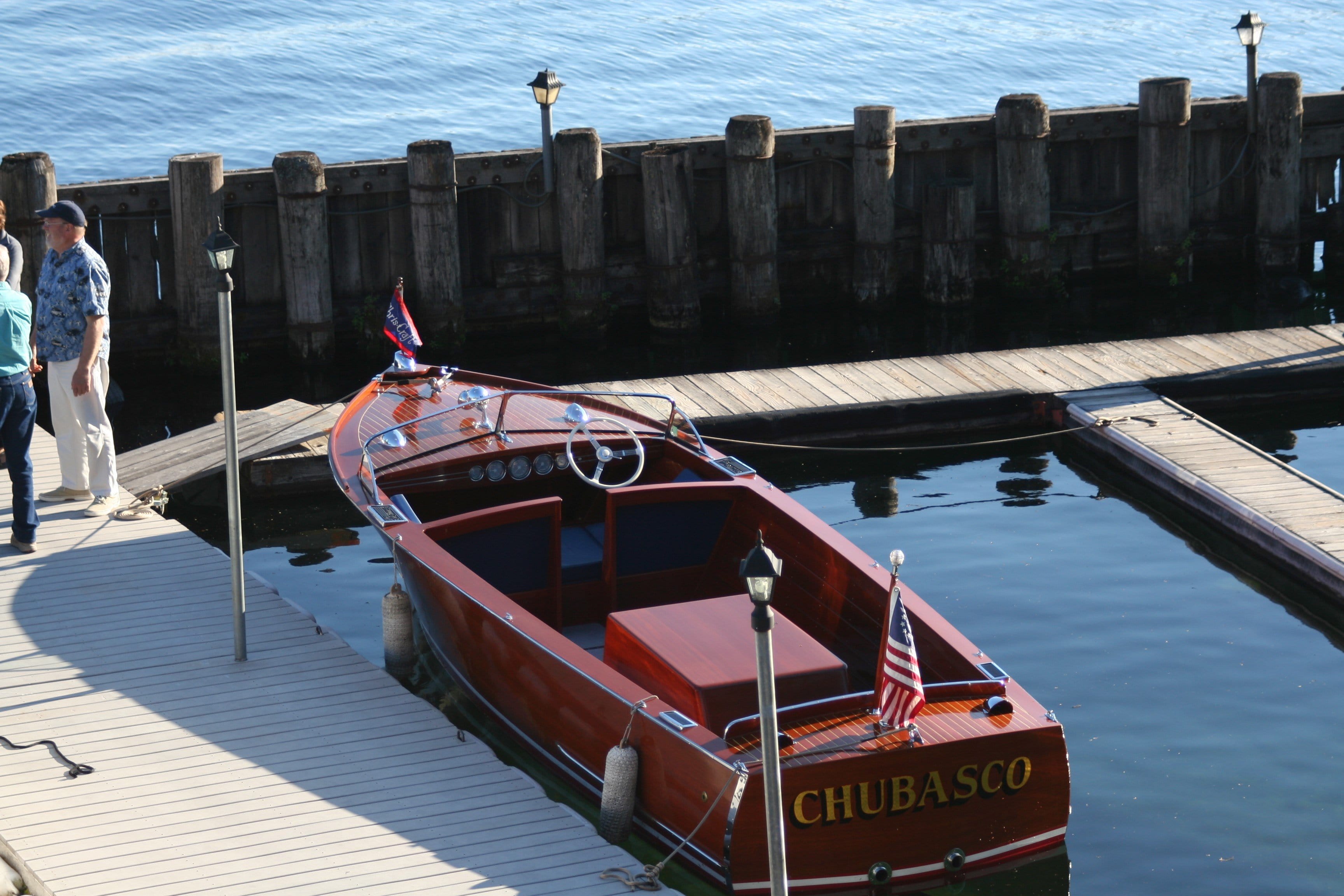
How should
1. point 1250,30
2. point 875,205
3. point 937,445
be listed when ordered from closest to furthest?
point 937,445 < point 875,205 < point 1250,30

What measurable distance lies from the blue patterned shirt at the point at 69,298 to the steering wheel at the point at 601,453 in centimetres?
256

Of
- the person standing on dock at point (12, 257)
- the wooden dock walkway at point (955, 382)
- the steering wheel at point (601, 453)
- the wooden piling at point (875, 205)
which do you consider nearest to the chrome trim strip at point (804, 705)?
the steering wheel at point (601, 453)

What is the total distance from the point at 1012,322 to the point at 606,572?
7.93 m

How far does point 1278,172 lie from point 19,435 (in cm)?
1141

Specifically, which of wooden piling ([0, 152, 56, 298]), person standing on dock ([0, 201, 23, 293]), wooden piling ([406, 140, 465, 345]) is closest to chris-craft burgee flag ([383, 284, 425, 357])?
person standing on dock ([0, 201, 23, 293])

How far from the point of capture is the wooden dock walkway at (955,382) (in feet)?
35.0

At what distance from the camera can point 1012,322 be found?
14.1 m

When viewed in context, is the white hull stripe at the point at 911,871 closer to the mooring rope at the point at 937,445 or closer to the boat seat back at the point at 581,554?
the boat seat back at the point at 581,554

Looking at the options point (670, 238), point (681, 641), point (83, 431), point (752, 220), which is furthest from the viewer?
point (752, 220)

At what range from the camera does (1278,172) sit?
13930 millimetres

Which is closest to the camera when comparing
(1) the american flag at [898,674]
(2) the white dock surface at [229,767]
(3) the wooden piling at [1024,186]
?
(1) the american flag at [898,674]

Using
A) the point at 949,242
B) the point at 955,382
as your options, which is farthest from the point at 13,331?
the point at 949,242

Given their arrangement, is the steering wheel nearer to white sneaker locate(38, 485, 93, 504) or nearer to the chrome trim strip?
the chrome trim strip

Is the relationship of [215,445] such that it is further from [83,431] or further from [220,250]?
[220,250]
